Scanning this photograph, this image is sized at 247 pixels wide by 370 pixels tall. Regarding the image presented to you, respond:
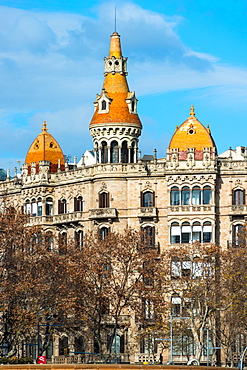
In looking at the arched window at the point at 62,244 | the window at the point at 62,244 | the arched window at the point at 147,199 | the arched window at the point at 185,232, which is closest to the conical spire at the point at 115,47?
the arched window at the point at 147,199

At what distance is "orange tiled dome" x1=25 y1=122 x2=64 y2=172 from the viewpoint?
511 feet

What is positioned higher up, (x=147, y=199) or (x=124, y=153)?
(x=124, y=153)

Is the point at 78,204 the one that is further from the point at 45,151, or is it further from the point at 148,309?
the point at 148,309

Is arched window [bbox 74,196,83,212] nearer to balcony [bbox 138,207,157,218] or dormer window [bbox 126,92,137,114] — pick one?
balcony [bbox 138,207,157,218]

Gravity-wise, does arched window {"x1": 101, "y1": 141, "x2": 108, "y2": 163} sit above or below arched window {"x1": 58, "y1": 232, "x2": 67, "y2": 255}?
above

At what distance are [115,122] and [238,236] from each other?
20805mm

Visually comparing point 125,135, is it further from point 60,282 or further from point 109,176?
point 60,282

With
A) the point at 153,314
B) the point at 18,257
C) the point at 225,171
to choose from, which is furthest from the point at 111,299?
the point at 225,171

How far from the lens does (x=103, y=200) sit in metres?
144

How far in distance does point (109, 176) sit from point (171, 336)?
28.3 meters

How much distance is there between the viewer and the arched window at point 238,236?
130 m

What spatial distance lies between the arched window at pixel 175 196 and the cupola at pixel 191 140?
12.1 ft

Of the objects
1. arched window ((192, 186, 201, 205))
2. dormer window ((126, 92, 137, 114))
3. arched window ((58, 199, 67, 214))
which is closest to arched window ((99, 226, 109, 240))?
A: arched window ((58, 199, 67, 214))

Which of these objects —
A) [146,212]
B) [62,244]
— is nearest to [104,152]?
[146,212]
